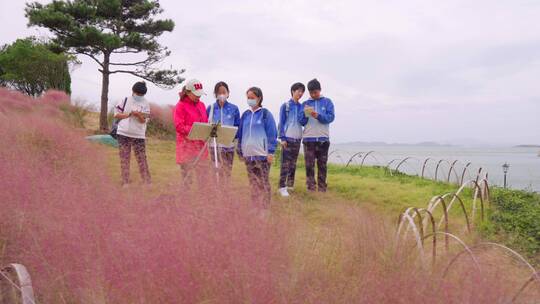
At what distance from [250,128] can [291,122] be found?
1312mm

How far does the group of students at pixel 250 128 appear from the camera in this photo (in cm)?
504

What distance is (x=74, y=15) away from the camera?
13523mm

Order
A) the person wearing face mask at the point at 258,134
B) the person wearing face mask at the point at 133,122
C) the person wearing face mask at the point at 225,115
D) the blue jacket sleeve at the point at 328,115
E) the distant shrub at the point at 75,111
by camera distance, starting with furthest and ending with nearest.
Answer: the distant shrub at the point at 75,111, the blue jacket sleeve at the point at 328,115, the person wearing face mask at the point at 133,122, the person wearing face mask at the point at 225,115, the person wearing face mask at the point at 258,134

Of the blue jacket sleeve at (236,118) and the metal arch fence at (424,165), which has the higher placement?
the blue jacket sleeve at (236,118)

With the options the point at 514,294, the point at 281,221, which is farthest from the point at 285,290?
the point at 514,294

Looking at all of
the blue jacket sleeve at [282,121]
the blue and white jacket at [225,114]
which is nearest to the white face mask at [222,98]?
the blue and white jacket at [225,114]

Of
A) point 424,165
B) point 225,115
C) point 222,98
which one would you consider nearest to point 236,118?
point 225,115

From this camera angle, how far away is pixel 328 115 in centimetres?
617

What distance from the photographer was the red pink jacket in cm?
495

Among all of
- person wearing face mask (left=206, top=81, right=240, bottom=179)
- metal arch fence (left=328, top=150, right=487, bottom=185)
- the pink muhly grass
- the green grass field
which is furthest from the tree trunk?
the pink muhly grass

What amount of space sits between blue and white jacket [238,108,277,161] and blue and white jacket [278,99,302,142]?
1197mm

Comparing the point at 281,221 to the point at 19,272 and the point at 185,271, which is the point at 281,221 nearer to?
the point at 185,271

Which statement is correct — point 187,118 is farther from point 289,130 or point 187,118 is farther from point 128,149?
point 289,130

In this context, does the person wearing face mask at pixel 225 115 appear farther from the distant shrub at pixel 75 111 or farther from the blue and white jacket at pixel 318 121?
the distant shrub at pixel 75 111
